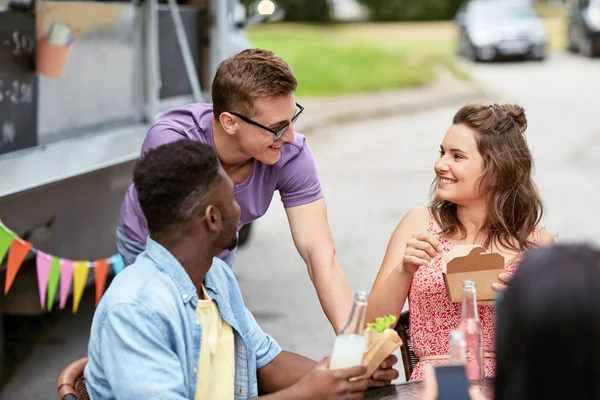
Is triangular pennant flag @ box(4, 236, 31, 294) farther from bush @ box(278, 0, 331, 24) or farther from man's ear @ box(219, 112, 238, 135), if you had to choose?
bush @ box(278, 0, 331, 24)

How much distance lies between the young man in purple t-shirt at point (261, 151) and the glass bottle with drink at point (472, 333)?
626 millimetres

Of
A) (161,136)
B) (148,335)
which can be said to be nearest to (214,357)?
(148,335)

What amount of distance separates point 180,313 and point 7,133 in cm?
279

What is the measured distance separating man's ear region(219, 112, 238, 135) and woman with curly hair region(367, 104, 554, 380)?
0.66m

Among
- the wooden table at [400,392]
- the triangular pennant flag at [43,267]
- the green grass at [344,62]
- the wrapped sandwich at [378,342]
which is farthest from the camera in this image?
the green grass at [344,62]

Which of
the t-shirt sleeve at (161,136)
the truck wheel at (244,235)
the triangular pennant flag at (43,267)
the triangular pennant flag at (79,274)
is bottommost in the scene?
the truck wheel at (244,235)

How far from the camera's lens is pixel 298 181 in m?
3.26

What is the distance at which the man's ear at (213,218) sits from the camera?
2.17 metres

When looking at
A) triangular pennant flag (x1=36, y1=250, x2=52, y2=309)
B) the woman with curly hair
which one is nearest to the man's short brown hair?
the woman with curly hair

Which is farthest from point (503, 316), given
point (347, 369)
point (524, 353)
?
point (347, 369)

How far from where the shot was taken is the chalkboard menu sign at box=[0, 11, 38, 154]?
459 cm

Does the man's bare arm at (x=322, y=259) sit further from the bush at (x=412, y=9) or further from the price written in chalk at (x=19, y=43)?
the bush at (x=412, y=9)

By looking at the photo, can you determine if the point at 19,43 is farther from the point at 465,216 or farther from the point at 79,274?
the point at 465,216

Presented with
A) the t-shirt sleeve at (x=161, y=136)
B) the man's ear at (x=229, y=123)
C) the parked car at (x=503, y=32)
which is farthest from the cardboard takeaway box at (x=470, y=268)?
the parked car at (x=503, y=32)
